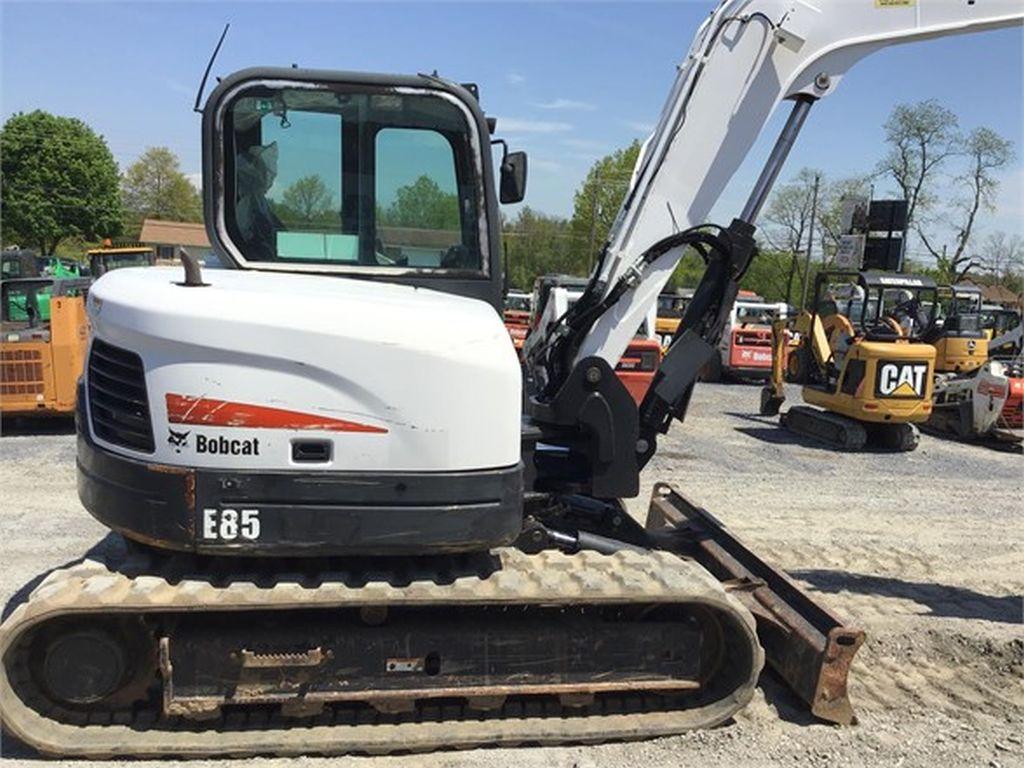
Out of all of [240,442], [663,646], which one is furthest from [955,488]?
[240,442]

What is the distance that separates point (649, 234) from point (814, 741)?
7.97 feet

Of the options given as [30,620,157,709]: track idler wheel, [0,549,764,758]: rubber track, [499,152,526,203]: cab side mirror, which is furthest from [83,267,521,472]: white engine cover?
[499,152,526,203]: cab side mirror

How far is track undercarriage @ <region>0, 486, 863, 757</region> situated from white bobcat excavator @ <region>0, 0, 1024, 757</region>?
0.04ft

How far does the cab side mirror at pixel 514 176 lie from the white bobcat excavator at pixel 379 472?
11 millimetres

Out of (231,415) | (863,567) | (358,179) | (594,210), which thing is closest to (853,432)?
(863,567)

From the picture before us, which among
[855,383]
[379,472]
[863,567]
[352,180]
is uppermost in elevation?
[352,180]

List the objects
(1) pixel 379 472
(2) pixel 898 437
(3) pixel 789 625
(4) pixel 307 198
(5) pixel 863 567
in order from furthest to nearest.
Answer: (2) pixel 898 437 → (5) pixel 863 567 → (3) pixel 789 625 → (4) pixel 307 198 → (1) pixel 379 472

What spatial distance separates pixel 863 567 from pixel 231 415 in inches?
184

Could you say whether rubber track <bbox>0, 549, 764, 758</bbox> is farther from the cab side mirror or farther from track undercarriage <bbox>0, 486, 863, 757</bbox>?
the cab side mirror

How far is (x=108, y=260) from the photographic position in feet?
71.6

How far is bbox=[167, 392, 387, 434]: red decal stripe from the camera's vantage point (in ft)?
10.6

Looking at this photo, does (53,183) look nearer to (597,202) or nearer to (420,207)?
(597,202)

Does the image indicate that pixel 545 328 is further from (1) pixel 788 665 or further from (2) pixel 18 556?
(2) pixel 18 556

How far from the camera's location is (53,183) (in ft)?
155
